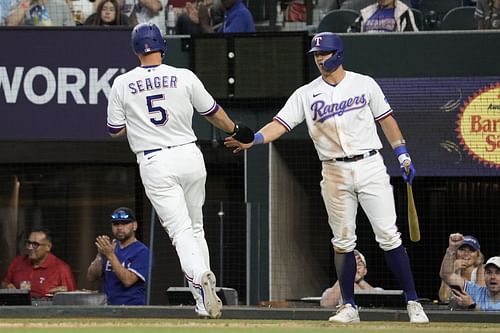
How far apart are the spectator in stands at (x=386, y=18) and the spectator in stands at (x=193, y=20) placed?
157 centimetres

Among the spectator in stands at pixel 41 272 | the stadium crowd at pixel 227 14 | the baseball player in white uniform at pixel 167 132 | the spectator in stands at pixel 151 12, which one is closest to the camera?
the baseball player in white uniform at pixel 167 132

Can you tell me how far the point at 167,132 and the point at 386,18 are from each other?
566 cm

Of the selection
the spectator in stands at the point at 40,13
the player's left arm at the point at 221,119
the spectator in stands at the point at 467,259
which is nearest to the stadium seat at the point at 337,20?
the spectator in stands at the point at 40,13

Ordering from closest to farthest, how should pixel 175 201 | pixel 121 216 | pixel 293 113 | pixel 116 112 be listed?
pixel 175 201, pixel 116 112, pixel 293 113, pixel 121 216

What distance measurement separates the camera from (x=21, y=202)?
1588 centimetres

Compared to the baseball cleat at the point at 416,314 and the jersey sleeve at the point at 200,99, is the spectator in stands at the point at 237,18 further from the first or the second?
the baseball cleat at the point at 416,314

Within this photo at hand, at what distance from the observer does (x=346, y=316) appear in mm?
8320

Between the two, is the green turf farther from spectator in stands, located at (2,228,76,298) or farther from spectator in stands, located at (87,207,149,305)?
spectator in stands, located at (2,228,76,298)

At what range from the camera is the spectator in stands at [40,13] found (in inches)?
537

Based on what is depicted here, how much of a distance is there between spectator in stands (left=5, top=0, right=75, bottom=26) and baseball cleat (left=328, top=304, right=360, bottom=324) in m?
6.44

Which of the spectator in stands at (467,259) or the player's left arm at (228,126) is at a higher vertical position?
the player's left arm at (228,126)

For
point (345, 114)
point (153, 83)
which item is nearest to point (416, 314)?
point (345, 114)

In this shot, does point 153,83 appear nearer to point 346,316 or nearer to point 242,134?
point 242,134

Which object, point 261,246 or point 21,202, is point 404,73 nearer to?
point 261,246
